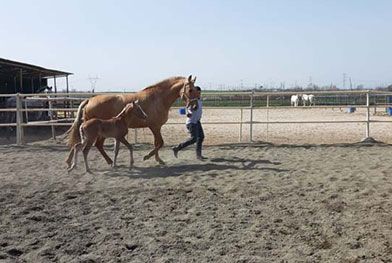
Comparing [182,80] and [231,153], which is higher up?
[182,80]

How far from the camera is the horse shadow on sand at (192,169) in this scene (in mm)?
7148

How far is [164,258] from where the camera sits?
3.60 meters

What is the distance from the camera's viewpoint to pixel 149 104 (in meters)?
8.28

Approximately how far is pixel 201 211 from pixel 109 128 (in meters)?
3.18

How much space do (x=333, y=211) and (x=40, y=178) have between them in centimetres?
437

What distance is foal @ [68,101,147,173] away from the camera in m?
7.48

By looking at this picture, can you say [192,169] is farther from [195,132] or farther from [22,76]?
[22,76]

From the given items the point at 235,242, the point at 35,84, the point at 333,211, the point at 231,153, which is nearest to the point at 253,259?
the point at 235,242

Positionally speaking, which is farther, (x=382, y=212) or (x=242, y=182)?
(x=242, y=182)

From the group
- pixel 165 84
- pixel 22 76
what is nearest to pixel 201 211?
pixel 165 84

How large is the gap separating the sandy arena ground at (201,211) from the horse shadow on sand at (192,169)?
2cm

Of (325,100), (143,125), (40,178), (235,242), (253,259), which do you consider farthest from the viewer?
(325,100)

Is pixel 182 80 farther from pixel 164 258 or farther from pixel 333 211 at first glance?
pixel 164 258

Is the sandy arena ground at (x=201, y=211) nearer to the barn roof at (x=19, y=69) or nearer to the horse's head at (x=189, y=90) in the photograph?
the horse's head at (x=189, y=90)
